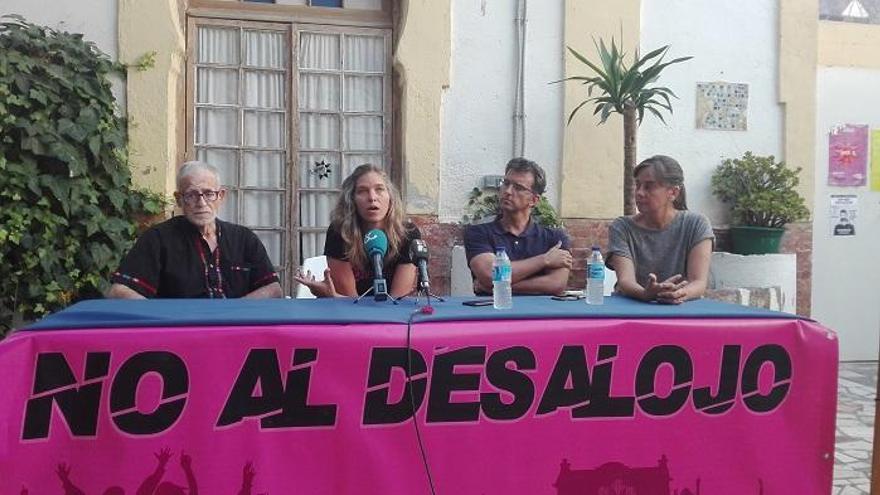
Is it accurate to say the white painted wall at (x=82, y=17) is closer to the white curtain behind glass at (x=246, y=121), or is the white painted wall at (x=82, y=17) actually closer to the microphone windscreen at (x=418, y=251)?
the white curtain behind glass at (x=246, y=121)

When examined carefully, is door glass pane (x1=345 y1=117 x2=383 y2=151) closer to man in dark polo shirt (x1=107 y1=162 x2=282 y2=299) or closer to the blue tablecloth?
man in dark polo shirt (x1=107 y1=162 x2=282 y2=299)

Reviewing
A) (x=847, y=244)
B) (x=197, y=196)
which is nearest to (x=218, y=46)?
(x=197, y=196)

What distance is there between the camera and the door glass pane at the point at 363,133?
6785 mm

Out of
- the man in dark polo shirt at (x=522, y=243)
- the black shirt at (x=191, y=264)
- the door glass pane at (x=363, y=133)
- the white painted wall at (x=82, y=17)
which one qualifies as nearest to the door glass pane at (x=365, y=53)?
the door glass pane at (x=363, y=133)

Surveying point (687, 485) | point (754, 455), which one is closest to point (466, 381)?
point (687, 485)

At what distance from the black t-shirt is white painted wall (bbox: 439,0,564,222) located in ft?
9.26

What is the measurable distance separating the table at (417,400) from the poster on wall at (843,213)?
17.9ft

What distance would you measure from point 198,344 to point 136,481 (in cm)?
47

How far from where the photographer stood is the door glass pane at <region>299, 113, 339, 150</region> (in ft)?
22.0

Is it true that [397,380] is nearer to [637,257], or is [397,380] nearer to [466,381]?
[466,381]

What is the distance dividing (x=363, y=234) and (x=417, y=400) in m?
1.26

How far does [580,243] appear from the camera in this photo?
22.5ft

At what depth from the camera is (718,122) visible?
7.16 meters

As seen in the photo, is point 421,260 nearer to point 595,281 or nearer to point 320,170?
point 595,281
